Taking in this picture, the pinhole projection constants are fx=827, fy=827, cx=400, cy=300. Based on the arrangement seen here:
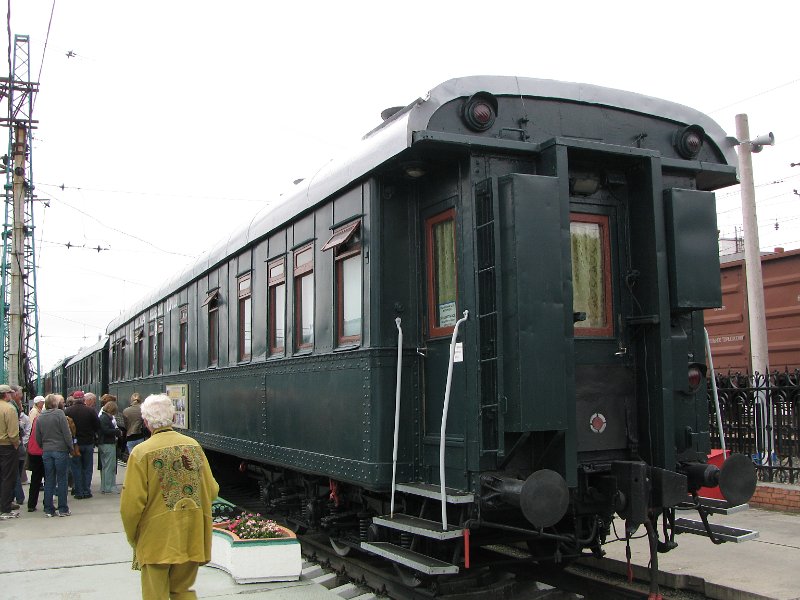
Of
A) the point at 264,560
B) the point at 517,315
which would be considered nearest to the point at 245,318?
the point at 264,560

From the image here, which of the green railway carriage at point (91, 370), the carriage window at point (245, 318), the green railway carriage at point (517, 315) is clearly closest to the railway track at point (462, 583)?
the green railway carriage at point (517, 315)

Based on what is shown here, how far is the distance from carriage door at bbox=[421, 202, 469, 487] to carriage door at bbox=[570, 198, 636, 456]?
0.85 m

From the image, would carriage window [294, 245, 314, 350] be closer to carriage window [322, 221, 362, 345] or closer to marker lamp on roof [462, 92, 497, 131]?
carriage window [322, 221, 362, 345]

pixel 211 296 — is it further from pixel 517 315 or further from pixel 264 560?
pixel 517 315

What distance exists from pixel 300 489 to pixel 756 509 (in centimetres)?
543

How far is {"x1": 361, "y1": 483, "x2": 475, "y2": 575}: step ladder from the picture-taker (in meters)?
5.35

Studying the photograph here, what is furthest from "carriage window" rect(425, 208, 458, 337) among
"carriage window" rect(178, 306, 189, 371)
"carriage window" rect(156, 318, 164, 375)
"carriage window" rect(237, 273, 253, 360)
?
"carriage window" rect(156, 318, 164, 375)

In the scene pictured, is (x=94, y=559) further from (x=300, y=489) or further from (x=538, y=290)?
(x=538, y=290)

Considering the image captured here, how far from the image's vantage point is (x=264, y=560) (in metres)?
6.88

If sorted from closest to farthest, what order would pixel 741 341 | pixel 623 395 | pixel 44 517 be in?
pixel 623 395
pixel 44 517
pixel 741 341

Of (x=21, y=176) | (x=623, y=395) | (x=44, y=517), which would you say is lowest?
(x=44, y=517)

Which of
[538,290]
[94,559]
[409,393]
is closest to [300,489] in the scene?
[94,559]

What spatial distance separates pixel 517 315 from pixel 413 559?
1.81m

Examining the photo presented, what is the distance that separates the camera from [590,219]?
20.1 feet
